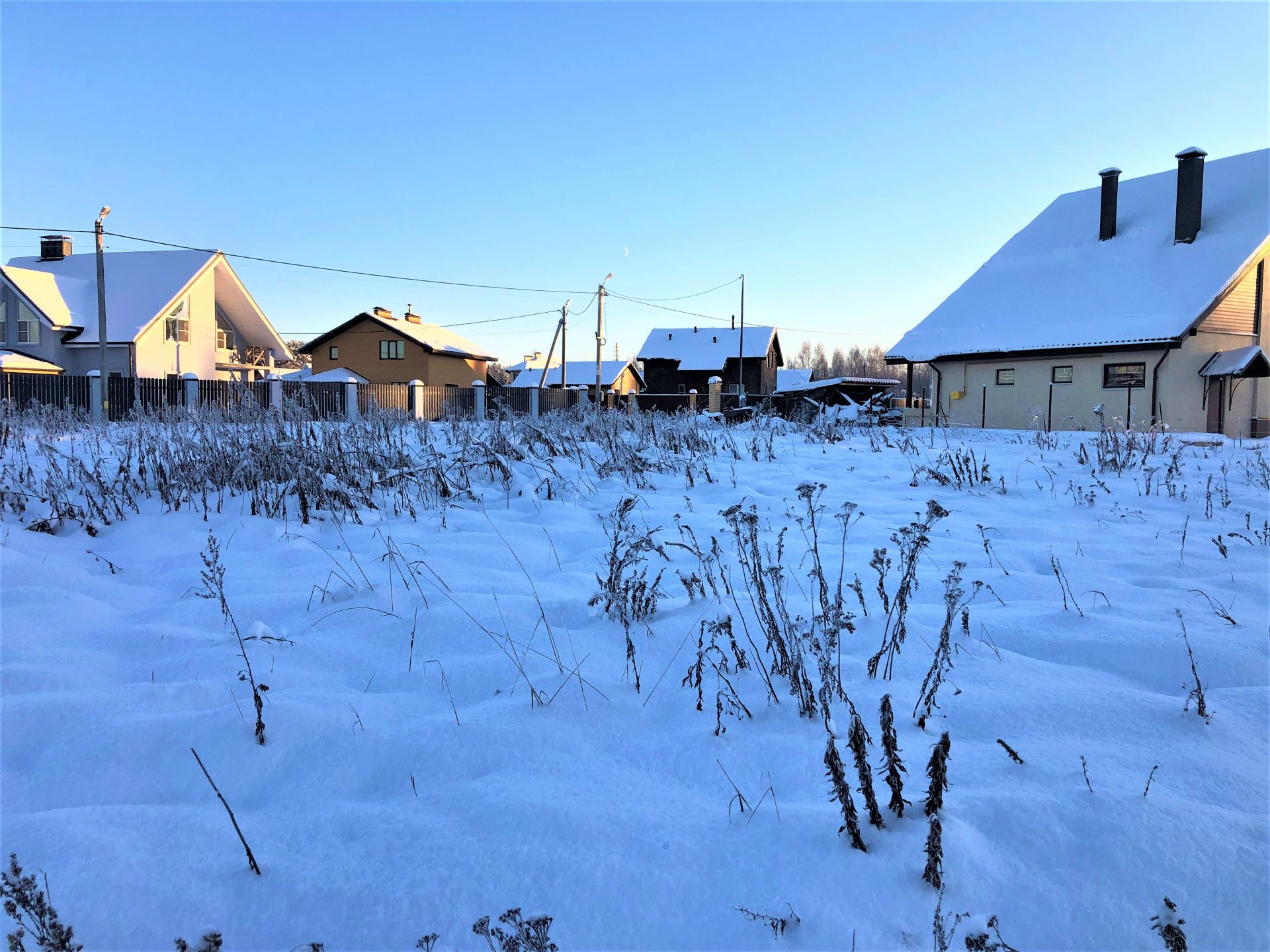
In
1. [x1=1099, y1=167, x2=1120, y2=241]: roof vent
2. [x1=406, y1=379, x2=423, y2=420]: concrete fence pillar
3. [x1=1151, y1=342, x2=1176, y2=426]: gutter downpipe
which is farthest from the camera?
[x1=1099, y1=167, x2=1120, y2=241]: roof vent

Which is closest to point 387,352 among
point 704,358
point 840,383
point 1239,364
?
point 704,358

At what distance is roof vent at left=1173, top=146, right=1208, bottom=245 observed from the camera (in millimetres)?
17562

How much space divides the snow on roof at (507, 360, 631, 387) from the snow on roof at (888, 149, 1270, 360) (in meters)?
25.4

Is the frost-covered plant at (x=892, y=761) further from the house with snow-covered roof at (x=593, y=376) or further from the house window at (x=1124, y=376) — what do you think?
the house with snow-covered roof at (x=593, y=376)

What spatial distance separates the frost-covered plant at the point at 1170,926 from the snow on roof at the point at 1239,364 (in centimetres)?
2035

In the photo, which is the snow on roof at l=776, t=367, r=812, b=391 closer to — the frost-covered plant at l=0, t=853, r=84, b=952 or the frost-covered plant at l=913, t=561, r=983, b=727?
the frost-covered plant at l=913, t=561, r=983, b=727

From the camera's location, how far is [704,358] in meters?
44.4

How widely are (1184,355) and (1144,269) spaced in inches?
→ 110

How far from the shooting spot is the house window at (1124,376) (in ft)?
56.8

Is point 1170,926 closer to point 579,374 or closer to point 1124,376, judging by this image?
point 1124,376

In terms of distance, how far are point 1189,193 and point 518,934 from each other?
23543 mm

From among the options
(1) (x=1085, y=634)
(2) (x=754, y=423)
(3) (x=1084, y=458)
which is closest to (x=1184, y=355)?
(2) (x=754, y=423)

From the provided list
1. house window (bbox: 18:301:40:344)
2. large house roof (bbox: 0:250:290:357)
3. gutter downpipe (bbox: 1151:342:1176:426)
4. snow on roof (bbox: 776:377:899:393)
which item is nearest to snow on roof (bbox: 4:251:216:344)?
large house roof (bbox: 0:250:290:357)

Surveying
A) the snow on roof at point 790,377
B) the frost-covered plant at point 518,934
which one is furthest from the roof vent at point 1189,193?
the snow on roof at point 790,377
